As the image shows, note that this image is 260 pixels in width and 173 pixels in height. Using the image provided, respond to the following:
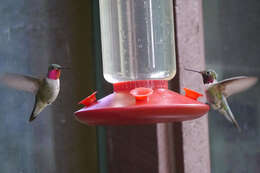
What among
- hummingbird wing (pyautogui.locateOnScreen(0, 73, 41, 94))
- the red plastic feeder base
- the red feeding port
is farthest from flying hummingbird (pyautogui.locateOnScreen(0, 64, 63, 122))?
the red feeding port

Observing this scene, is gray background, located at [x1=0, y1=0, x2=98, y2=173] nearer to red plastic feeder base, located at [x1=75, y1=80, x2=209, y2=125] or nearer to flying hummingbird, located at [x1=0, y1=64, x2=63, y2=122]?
flying hummingbird, located at [x1=0, y1=64, x2=63, y2=122]

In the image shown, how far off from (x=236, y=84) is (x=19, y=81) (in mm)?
1107

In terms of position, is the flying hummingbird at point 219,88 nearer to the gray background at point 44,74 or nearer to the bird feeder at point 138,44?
the bird feeder at point 138,44

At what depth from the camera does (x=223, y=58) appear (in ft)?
8.10

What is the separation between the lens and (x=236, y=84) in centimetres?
187

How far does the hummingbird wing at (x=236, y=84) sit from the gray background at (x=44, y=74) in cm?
105

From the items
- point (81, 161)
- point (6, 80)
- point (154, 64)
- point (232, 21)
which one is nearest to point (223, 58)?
point (232, 21)

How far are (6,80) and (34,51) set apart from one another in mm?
683

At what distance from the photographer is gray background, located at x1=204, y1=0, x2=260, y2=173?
2.44 metres

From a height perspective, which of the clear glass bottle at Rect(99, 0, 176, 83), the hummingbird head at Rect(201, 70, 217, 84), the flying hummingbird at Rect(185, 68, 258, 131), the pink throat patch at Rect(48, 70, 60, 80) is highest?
the clear glass bottle at Rect(99, 0, 176, 83)

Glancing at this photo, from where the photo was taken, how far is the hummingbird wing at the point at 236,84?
5.85ft

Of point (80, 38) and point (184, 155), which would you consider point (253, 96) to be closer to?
point (184, 155)

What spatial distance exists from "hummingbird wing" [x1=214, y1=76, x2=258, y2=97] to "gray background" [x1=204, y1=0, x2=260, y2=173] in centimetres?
48

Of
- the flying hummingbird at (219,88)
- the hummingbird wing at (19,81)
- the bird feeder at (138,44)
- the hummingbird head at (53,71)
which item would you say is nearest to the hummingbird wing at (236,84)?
the flying hummingbird at (219,88)
